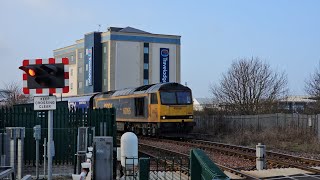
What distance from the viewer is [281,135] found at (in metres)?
30.6

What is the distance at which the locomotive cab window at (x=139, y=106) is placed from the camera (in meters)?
32.1

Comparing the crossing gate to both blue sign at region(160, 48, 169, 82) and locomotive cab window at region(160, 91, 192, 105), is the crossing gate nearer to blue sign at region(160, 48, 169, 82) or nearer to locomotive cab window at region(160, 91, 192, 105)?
locomotive cab window at region(160, 91, 192, 105)

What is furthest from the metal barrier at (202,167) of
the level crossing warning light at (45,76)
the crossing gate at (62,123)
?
the crossing gate at (62,123)

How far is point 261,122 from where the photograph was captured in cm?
3581

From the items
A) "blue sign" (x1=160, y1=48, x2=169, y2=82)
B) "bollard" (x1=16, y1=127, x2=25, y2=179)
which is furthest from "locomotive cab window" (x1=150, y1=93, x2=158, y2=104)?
"blue sign" (x1=160, y1=48, x2=169, y2=82)

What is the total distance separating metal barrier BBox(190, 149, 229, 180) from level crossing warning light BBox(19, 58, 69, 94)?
4.48m

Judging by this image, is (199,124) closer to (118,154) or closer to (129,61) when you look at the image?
(118,154)

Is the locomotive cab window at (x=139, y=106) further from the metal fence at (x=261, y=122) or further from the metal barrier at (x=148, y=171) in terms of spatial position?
the metal barrier at (x=148, y=171)

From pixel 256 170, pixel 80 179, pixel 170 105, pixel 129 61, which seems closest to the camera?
pixel 80 179

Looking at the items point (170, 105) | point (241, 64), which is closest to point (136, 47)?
point (241, 64)

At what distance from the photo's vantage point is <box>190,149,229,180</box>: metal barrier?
422cm

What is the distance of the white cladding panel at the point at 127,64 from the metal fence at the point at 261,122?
1626 inches

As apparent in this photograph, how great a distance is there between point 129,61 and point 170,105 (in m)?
56.5

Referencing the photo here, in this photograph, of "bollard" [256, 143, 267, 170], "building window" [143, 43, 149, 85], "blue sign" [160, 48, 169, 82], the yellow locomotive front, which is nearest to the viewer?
"bollard" [256, 143, 267, 170]
